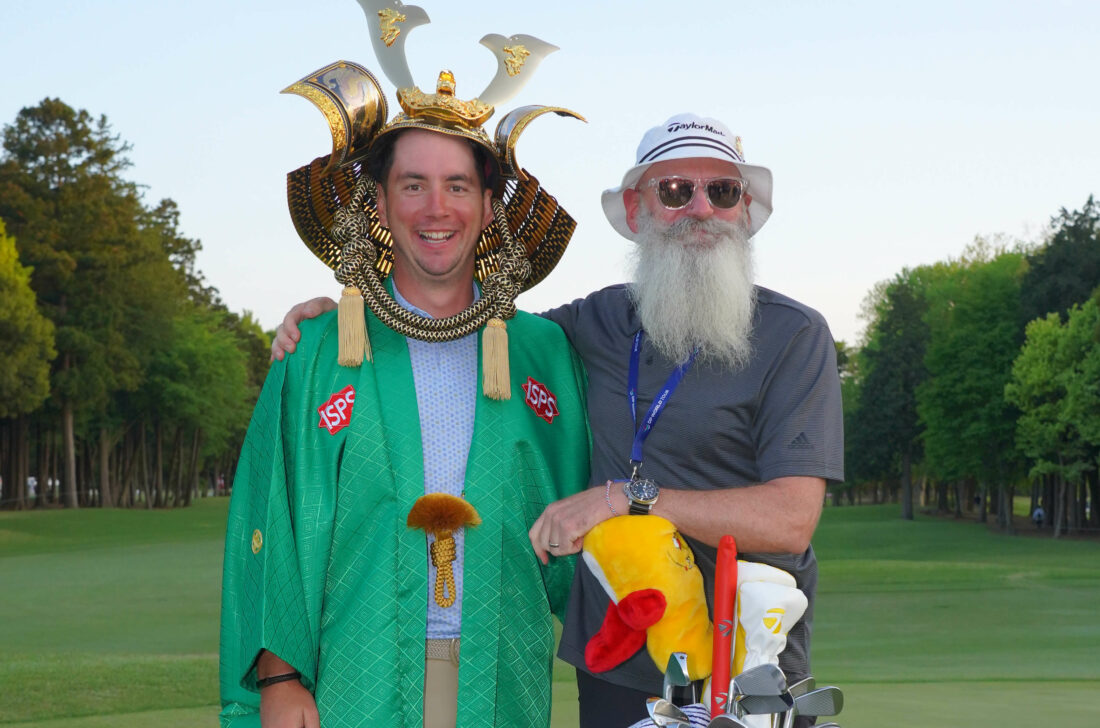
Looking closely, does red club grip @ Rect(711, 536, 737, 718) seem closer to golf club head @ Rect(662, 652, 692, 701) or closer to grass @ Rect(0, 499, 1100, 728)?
golf club head @ Rect(662, 652, 692, 701)

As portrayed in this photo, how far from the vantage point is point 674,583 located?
253cm

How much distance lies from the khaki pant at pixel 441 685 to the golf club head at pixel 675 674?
0.94 m

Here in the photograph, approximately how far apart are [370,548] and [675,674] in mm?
1105

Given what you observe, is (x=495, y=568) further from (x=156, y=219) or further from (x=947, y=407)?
(x=156, y=219)

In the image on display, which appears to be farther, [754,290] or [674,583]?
[754,290]

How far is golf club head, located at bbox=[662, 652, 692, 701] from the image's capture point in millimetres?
2406

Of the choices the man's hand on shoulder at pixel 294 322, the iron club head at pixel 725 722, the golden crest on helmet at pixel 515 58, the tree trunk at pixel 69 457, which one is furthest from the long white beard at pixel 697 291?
the tree trunk at pixel 69 457

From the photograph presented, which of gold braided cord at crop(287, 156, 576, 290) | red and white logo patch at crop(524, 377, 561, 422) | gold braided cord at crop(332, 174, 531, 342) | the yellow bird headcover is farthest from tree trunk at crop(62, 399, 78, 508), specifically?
the yellow bird headcover

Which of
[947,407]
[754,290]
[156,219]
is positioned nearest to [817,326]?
[754,290]

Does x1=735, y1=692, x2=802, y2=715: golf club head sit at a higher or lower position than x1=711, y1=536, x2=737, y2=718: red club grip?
lower

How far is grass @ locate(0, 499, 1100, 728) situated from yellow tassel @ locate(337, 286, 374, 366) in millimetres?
3667

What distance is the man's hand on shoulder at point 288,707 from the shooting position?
314 cm

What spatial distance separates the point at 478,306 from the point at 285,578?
929 millimetres

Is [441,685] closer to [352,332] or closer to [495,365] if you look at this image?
[495,365]
